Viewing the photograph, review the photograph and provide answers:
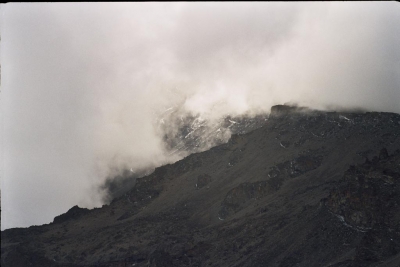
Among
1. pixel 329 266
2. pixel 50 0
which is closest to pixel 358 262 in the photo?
pixel 329 266

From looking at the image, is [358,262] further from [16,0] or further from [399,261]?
[16,0]

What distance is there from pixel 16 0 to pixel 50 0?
15.0 ft

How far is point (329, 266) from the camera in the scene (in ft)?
648

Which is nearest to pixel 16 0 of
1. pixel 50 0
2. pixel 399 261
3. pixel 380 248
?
pixel 50 0

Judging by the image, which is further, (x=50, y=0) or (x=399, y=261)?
(x=399, y=261)

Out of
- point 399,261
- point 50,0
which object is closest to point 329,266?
point 399,261

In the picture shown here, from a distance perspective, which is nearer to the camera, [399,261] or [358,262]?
[399,261]

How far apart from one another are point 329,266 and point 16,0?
14889cm

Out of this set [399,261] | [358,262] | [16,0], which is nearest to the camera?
[16,0]

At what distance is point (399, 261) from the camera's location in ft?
586

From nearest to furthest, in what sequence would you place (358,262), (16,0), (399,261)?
(16,0) < (399,261) < (358,262)

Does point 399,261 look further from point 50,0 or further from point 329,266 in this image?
point 50,0

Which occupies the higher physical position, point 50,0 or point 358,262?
point 50,0

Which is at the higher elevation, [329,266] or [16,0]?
[16,0]
